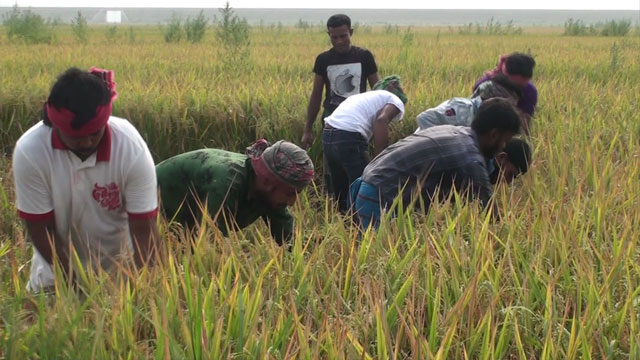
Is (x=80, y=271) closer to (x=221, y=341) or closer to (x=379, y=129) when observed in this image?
(x=221, y=341)

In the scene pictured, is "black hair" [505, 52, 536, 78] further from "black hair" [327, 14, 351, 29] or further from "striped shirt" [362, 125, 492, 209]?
"striped shirt" [362, 125, 492, 209]

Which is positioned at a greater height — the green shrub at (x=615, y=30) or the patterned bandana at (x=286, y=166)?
the green shrub at (x=615, y=30)

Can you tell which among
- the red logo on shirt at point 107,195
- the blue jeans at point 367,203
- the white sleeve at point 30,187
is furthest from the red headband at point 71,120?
the blue jeans at point 367,203

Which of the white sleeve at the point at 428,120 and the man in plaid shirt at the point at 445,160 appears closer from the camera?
the man in plaid shirt at the point at 445,160

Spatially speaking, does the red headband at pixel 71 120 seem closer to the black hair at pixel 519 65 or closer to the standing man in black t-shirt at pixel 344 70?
the standing man in black t-shirt at pixel 344 70

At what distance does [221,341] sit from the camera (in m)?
1.50

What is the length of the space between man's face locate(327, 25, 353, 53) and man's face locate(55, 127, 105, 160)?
2639 millimetres

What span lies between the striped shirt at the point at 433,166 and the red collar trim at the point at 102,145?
4.05 feet

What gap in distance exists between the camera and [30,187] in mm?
1924

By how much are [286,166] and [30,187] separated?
33.6 inches

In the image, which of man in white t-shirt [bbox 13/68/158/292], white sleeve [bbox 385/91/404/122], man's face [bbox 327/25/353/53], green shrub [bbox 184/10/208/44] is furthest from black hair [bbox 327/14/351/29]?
green shrub [bbox 184/10/208/44]

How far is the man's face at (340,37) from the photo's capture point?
429 centimetres

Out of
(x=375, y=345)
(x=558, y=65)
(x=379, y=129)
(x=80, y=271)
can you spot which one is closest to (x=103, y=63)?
(x=379, y=129)

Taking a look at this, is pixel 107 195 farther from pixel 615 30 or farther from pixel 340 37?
pixel 615 30
